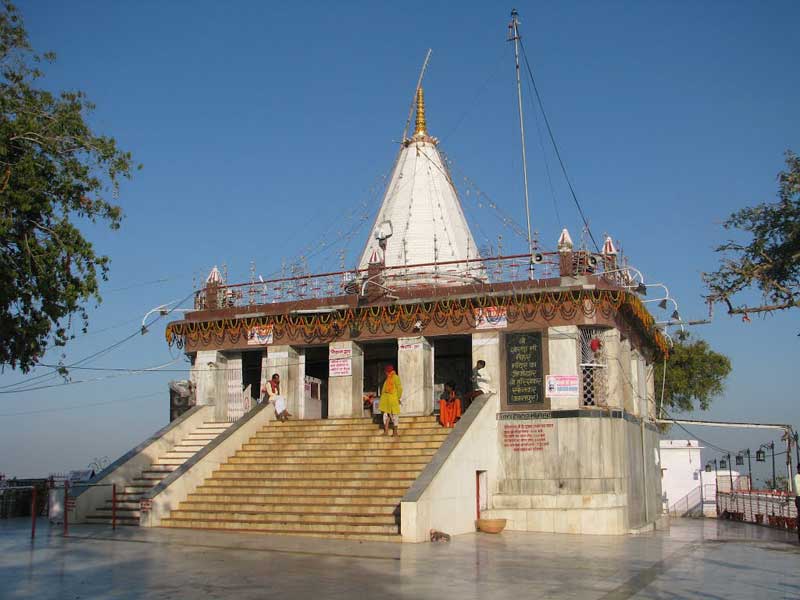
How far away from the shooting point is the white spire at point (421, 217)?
2747 centimetres

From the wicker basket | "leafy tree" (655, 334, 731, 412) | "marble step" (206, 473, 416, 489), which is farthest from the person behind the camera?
"leafy tree" (655, 334, 731, 412)

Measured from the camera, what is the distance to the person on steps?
2405 cm

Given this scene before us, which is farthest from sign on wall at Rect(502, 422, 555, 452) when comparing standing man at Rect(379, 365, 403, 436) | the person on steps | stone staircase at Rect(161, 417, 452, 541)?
the person on steps

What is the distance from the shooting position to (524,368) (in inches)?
869

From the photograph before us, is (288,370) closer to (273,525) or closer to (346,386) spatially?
(346,386)

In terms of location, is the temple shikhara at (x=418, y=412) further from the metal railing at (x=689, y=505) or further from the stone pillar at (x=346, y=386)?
the metal railing at (x=689, y=505)

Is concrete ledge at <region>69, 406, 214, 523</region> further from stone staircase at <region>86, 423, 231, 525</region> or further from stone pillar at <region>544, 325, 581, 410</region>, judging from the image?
stone pillar at <region>544, 325, 581, 410</region>

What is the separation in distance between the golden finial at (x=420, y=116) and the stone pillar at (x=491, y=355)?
34.5ft

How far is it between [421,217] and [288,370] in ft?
22.8

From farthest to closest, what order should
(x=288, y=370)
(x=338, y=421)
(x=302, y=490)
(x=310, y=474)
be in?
(x=288, y=370)
(x=338, y=421)
(x=310, y=474)
(x=302, y=490)

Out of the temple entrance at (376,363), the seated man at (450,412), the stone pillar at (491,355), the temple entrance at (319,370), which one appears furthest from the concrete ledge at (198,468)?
the stone pillar at (491,355)

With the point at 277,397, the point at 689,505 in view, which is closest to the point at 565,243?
the point at 277,397

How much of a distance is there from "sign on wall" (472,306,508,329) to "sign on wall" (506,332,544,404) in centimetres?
41

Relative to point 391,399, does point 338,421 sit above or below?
below
